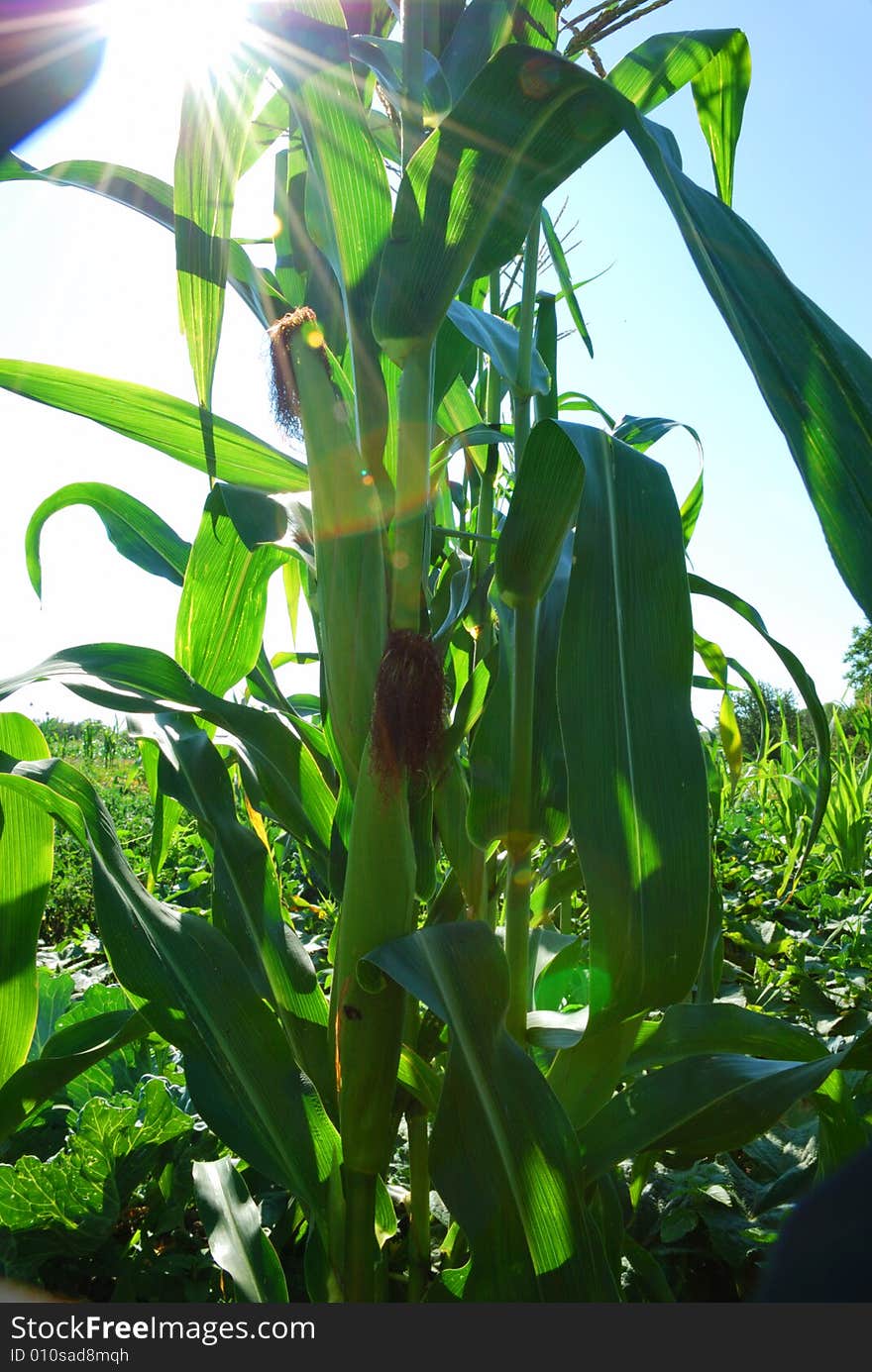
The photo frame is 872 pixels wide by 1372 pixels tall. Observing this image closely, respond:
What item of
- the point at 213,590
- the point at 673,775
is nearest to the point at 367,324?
the point at 213,590

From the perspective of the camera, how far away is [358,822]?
1.95ft

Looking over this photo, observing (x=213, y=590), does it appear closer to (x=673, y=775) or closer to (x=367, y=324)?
(x=367, y=324)

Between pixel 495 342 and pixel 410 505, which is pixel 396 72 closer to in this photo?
pixel 495 342

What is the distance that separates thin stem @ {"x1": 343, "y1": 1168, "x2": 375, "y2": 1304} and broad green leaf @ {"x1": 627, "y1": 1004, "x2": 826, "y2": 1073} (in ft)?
0.71

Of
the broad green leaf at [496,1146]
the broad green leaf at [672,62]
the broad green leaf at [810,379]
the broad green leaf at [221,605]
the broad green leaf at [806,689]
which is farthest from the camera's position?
the broad green leaf at [221,605]

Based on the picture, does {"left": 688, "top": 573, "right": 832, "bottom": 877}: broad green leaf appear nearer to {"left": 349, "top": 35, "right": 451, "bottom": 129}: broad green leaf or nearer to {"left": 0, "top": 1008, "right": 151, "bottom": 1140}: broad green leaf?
{"left": 349, "top": 35, "right": 451, "bottom": 129}: broad green leaf

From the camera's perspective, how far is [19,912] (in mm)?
791

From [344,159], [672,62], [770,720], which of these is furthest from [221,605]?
[770,720]

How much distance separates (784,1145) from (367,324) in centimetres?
93

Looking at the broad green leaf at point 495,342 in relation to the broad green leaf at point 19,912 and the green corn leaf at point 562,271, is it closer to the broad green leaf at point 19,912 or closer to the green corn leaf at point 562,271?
the green corn leaf at point 562,271

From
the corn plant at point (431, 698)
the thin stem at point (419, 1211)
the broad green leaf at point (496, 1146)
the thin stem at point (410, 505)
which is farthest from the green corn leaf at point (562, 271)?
the thin stem at point (419, 1211)

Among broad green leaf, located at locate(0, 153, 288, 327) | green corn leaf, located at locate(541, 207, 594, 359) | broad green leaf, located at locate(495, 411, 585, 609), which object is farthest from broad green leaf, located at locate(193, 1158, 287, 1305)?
green corn leaf, located at locate(541, 207, 594, 359)

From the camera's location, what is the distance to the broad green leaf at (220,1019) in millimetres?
653

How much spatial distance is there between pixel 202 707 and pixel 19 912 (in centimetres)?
26
